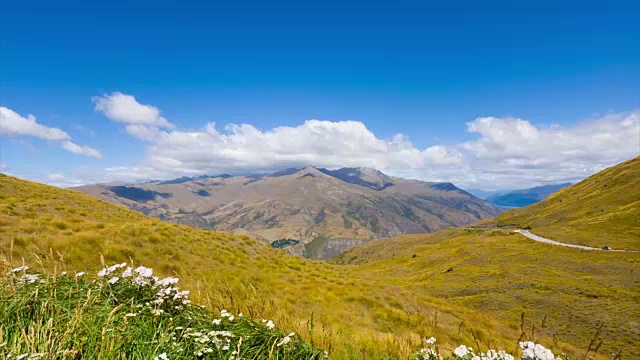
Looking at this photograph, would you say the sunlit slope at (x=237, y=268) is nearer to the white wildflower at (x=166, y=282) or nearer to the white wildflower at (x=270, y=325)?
the white wildflower at (x=166, y=282)

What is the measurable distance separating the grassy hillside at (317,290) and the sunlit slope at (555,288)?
233 mm

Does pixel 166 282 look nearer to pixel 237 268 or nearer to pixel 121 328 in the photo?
Answer: pixel 121 328

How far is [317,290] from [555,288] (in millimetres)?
46103

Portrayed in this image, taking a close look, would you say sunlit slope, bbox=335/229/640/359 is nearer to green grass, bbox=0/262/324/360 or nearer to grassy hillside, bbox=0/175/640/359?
grassy hillside, bbox=0/175/640/359

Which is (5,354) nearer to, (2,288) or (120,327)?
(120,327)

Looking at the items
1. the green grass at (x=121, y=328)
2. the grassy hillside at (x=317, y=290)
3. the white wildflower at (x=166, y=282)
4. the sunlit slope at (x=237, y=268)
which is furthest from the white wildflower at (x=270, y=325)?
the white wildflower at (x=166, y=282)

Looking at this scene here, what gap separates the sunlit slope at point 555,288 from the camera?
103ft

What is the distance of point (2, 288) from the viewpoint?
5.43 metres

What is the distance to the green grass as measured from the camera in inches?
160

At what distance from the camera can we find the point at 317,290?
906 inches

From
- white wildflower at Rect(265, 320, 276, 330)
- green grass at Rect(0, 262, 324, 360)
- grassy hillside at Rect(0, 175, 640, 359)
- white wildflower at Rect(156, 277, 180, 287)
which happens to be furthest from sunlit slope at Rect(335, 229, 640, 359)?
white wildflower at Rect(156, 277, 180, 287)

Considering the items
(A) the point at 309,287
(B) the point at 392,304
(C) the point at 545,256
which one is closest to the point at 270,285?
(A) the point at 309,287

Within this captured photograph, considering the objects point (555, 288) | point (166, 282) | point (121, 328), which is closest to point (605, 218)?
point (555, 288)

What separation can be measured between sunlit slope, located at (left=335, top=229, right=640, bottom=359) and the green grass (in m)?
11.4
